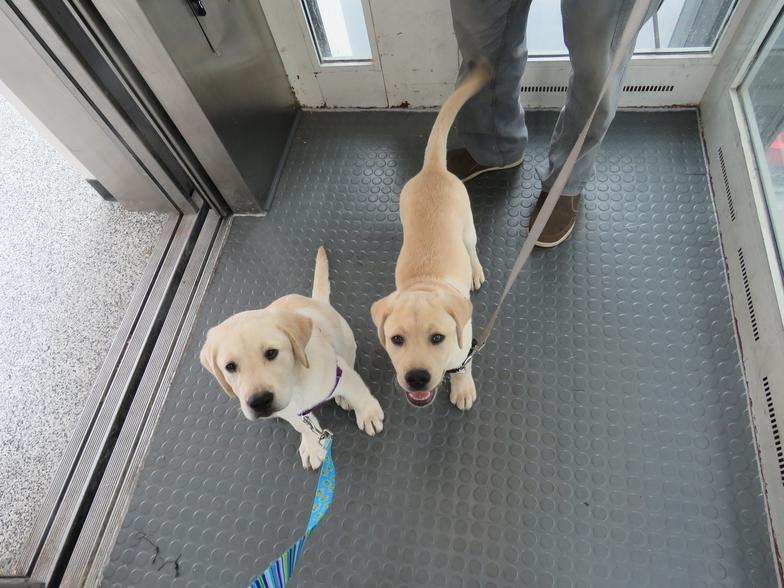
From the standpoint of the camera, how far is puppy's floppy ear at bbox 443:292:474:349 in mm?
1344

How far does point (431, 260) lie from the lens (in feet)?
5.15

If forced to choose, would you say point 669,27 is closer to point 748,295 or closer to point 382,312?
point 748,295

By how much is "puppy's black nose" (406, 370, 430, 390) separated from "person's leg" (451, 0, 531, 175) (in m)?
1.21

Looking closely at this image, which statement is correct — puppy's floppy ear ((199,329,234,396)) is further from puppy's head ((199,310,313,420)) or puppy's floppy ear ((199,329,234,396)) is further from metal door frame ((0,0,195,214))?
metal door frame ((0,0,195,214))

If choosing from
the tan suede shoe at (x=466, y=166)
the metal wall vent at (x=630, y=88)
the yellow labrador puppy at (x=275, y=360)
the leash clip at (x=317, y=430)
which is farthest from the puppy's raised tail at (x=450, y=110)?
the leash clip at (x=317, y=430)

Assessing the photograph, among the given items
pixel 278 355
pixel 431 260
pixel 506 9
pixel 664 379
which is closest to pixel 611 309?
pixel 664 379

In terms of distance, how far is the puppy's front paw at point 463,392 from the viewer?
171 cm

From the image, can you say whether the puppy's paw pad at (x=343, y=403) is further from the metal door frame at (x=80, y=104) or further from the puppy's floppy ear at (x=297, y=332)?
the metal door frame at (x=80, y=104)

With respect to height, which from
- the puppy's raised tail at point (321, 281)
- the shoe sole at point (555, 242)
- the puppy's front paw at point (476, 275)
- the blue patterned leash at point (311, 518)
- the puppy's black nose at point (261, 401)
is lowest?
the blue patterned leash at point (311, 518)

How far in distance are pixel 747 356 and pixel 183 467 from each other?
6.69ft

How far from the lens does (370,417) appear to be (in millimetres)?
1718

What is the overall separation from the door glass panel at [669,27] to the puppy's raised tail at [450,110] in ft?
2.02

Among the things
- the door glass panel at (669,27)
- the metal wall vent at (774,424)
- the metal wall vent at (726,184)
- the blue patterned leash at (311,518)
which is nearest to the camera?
the blue patterned leash at (311,518)

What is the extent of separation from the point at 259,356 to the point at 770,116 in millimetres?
2065
